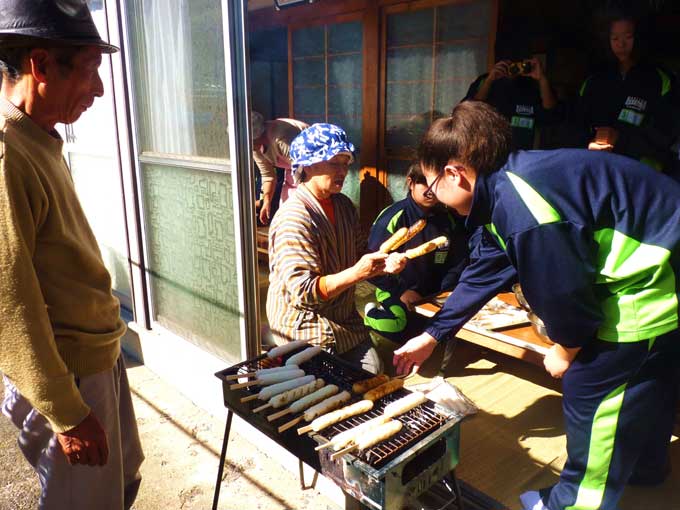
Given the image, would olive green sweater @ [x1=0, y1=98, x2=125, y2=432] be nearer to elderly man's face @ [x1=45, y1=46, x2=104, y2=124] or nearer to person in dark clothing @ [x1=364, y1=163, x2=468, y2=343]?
elderly man's face @ [x1=45, y1=46, x2=104, y2=124]

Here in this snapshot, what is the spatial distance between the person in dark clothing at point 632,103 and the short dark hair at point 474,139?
8.85ft

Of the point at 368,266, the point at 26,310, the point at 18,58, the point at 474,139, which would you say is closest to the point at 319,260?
the point at 368,266

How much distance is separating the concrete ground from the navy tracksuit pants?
4.85 ft

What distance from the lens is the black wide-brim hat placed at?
5.90ft

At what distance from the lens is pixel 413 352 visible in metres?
2.74

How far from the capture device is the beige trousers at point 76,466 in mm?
2182

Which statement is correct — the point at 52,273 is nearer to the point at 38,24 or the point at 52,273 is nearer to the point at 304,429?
the point at 38,24

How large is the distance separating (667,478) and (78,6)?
4.03 meters

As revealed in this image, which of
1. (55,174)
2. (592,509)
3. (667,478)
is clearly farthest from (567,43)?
(55,174)

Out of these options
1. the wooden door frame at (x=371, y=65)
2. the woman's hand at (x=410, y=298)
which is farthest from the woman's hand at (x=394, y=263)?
the wooden door frame at (x=371, y=65)

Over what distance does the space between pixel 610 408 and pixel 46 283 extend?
233 centimetres

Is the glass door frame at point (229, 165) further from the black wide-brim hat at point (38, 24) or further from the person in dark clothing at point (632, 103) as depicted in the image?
the person in dark clothing at point (632, 103)

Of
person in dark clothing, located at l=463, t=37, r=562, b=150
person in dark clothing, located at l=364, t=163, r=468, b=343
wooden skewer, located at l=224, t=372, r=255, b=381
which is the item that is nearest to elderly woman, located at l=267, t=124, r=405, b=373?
wooden skewer, located at l=224, t=372, r=255, b=381

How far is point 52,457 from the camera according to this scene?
217cm
